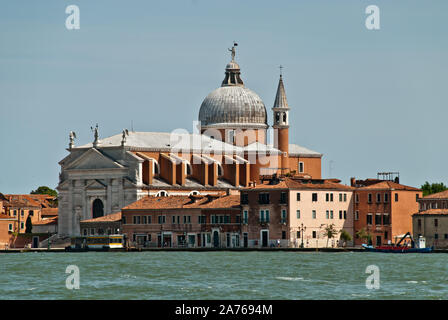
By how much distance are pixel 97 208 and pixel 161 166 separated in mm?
5496

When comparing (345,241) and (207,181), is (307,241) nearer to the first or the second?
(345,241)

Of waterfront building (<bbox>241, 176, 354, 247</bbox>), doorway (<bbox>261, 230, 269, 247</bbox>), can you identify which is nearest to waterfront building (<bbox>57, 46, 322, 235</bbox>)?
waterfront building (<bbox>241, 176, 354, 247</bbox>)

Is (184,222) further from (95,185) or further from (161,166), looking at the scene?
(95,185)

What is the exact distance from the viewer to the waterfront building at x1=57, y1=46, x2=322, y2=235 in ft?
291

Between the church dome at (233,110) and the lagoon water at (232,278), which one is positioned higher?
the church dome at (233,110)

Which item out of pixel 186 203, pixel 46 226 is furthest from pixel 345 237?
pixel 46 226

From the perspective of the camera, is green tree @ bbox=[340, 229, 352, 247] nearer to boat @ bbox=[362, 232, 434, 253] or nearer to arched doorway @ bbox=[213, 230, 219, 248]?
boat @ bbox=[362, 232, 434, 253]

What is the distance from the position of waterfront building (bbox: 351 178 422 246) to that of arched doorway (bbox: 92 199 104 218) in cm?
2046

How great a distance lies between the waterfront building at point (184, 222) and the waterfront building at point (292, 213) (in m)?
1.44

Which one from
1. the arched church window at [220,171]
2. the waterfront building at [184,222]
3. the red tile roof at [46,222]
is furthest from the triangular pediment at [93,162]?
the arched church window at [220,171]

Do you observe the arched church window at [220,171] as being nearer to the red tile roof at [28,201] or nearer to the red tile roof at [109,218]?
the red tile roof at [109,218]

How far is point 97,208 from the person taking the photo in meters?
90.1

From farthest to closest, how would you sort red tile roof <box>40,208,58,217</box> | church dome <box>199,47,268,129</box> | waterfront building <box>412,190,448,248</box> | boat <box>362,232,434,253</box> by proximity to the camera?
red tile roof <box>40,208,58,217</box>
church dome <box>199,47,268,129</box>
waterfront building <box>412,190,448,248</box>
boat <box>362,232,434,253</box>

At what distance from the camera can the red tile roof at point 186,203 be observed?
78438 mm
